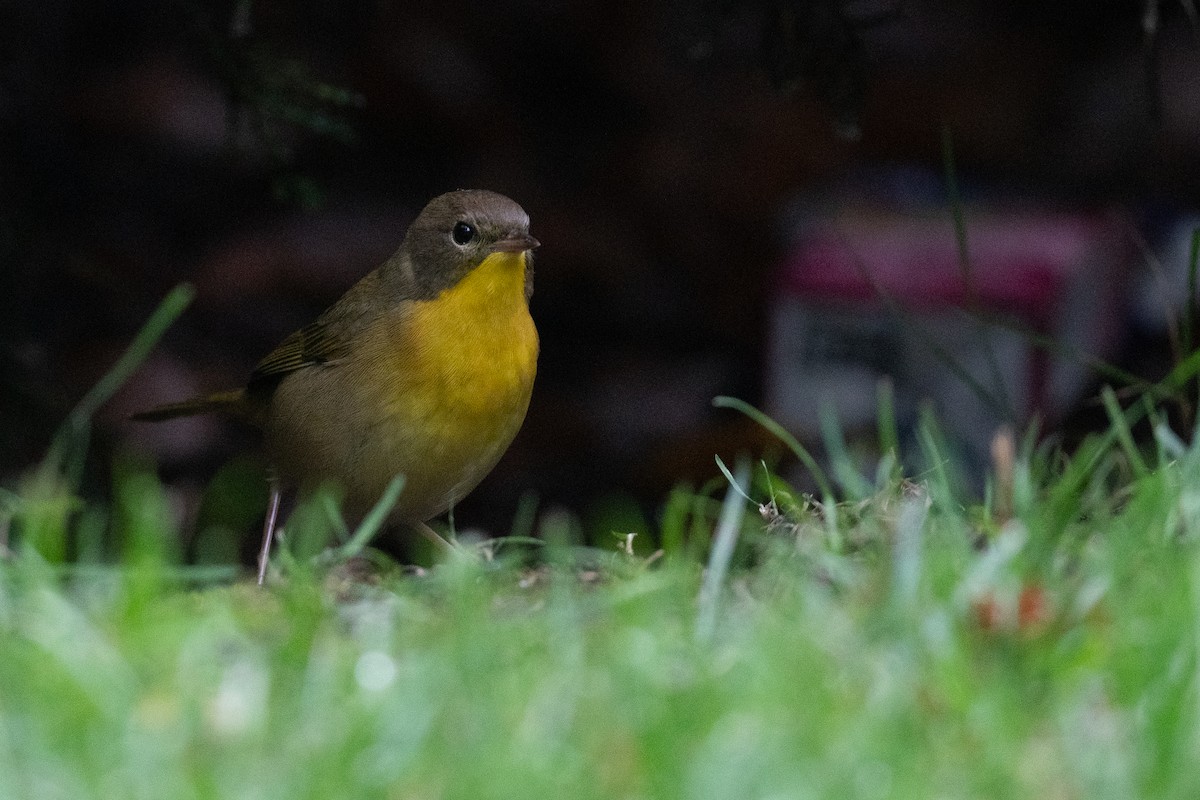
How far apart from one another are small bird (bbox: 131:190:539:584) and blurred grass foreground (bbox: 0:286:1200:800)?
1188 millimetres

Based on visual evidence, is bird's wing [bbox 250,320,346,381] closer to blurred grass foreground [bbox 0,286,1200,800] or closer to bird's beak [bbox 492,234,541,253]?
bird's beak [bbox 492,234,541,253]

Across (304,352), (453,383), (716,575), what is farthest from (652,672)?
(304,352)

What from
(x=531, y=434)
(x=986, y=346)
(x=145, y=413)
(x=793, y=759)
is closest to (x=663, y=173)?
(x=531, y=434)

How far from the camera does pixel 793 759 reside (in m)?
1.97

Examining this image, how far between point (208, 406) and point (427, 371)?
3.77 ft

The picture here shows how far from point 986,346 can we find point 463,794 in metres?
2.18

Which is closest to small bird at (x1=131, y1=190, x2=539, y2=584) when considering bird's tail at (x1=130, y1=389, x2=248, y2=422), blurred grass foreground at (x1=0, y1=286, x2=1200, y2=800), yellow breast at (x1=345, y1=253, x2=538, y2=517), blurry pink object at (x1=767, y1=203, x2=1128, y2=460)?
yellow breast at (x1=345, y1=253, x2=538, y2=517)

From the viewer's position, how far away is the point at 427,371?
4.09 meters

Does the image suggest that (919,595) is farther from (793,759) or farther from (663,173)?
(663,173)

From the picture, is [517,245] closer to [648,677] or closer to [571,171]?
[648,677]

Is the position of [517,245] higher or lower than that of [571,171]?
higher

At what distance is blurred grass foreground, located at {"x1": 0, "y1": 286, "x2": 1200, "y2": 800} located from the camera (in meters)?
1.96

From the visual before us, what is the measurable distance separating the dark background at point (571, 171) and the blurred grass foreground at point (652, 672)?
11.2 feet

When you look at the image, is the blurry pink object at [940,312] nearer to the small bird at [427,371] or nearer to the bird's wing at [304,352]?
the small bird at [427,371]
